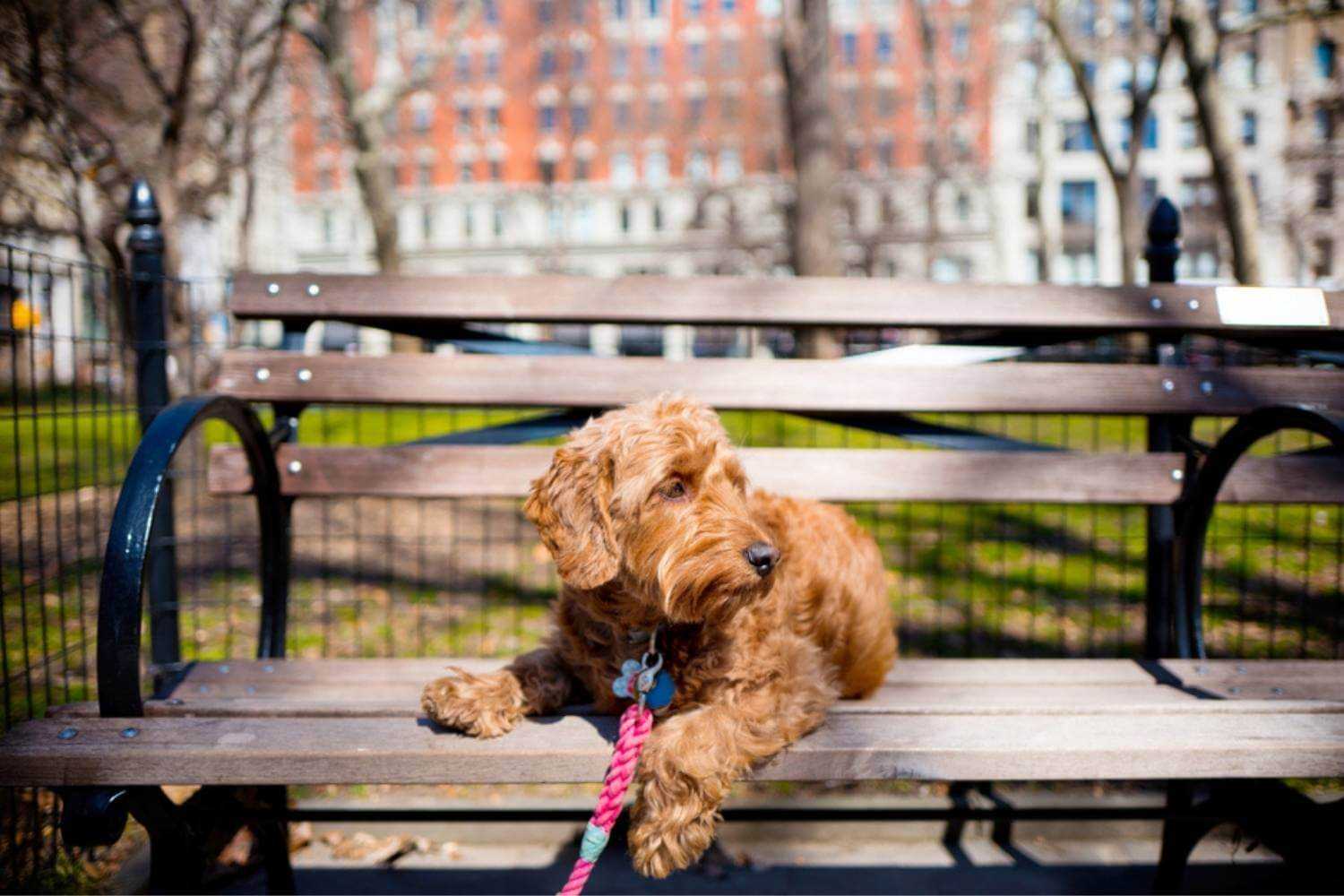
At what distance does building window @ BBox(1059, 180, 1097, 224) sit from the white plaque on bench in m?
52.3

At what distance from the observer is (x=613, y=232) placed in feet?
179

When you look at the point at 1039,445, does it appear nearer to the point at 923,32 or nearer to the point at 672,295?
the point at 672,295

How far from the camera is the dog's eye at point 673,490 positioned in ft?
6.88

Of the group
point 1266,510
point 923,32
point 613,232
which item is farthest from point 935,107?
point 613,232

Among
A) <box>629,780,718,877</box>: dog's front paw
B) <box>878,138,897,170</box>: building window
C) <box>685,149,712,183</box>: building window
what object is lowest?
<box>629,780,718,877</box>: dog's front paw

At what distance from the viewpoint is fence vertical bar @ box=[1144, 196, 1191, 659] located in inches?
119

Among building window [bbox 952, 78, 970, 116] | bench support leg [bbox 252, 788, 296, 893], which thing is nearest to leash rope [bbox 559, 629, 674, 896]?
bench support leg [bbox 252, 788, 296, 893]

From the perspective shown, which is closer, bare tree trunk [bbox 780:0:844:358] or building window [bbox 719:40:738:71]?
bare tree trunk [bbox 780:0:844:358]

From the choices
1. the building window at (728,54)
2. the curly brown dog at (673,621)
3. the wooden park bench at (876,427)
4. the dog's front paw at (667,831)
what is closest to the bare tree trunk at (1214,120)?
the wooden park bench at (876,427)

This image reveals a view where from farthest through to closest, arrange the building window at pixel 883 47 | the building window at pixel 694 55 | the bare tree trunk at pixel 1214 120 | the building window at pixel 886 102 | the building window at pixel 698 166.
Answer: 1. the building window at pixel 694 55
2. the building window at pixel 883 47
3. the building window at pixel 698 166
4. the building window at pixel 886 102
5. the bare tree trunk at pixel 1214 120

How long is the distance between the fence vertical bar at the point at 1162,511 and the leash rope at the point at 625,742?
1.88 metres

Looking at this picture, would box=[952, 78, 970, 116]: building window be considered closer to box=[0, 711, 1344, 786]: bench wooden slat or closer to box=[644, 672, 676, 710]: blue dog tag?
box=[0, 711, 1344, 786]: bench wooden slat

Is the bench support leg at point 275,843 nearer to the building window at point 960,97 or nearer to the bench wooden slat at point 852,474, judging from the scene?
the bench wooden slat at point 852,474

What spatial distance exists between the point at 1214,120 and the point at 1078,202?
4774 centimetres
